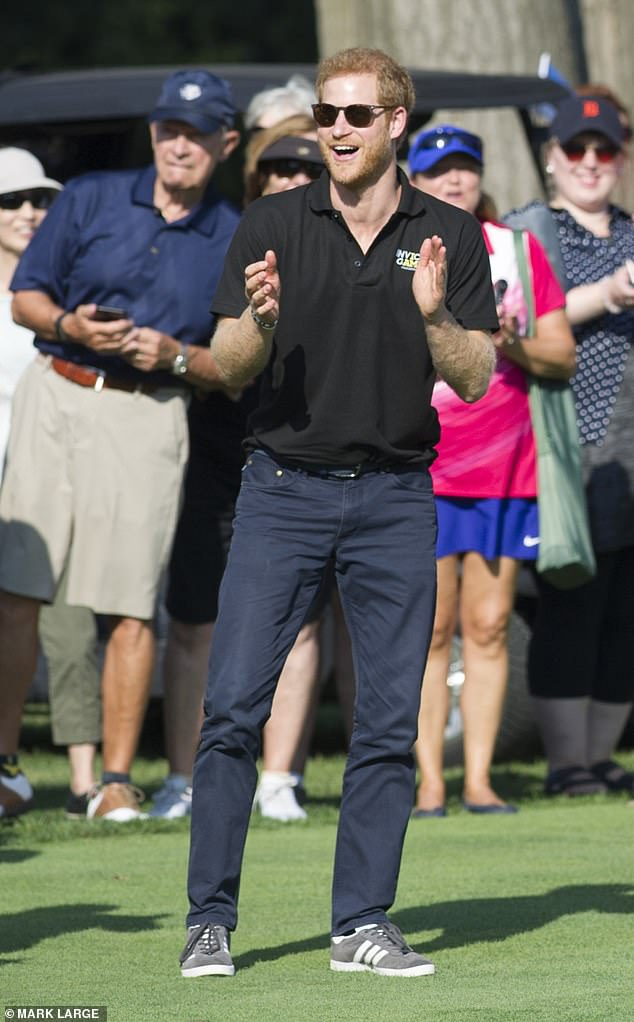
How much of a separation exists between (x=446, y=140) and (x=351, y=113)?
274cm

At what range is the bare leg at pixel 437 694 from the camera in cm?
786

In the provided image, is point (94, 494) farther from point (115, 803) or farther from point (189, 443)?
point (115, 803)

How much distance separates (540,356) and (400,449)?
249cm

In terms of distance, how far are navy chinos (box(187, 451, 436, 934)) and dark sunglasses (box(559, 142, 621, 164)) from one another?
10.8 feet

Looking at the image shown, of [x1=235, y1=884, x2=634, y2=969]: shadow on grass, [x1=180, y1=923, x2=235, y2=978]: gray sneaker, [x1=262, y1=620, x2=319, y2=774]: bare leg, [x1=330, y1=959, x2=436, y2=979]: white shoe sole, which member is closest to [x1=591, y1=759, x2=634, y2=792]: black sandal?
[x1=262, y1=620, x2=319, y2=774]: bare leg

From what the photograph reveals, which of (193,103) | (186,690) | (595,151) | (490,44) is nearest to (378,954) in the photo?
(186,690)

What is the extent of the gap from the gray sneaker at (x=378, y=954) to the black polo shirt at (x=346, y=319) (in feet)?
3.74

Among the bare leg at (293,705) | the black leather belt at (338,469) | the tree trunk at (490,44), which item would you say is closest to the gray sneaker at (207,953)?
the black leather belt at (338,469)

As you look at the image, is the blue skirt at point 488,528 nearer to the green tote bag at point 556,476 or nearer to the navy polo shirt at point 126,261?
the green tote bag at point 556,476

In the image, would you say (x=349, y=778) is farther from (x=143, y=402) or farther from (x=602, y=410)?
(x=602, y=410)

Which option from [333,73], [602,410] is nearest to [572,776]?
[602,410]

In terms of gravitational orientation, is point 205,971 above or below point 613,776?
below

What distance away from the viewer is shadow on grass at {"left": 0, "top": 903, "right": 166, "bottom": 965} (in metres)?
5.55

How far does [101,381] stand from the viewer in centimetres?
770
